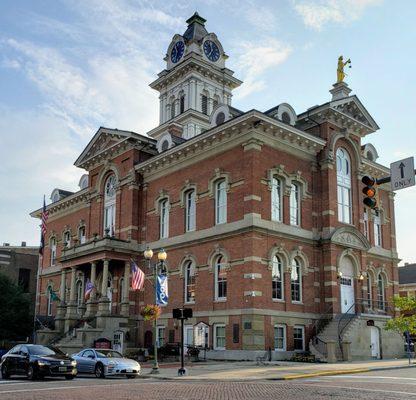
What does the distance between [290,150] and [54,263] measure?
2865 centimetres

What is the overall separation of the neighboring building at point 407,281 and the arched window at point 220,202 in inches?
1399

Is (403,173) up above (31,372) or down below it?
above

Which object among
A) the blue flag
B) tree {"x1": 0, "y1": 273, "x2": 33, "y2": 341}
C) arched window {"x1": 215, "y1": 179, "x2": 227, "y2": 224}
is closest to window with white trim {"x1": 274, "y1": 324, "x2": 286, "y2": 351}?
arched window {"x1": 215, "y1": 179, "x2": 227, "y2": 224}

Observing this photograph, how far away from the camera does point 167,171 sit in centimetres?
4088

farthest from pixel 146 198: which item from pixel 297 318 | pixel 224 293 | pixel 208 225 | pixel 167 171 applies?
pixel 297 318

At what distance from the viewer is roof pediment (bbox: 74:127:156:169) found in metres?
43.1

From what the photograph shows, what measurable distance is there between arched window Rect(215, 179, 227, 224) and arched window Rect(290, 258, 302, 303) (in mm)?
5104

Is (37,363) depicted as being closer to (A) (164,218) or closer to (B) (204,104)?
(A) (164,218)

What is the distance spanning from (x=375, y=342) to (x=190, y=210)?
47.0ft

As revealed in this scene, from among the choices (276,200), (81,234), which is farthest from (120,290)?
(276,200)

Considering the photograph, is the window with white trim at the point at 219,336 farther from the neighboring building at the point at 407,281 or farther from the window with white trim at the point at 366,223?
the neighboring building at the point at 407,281

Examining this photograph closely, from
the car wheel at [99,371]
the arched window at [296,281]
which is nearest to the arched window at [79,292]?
the arched window at [296,281]

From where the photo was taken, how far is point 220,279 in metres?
34.7

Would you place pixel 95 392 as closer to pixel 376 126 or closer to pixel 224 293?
pixel 224 293
